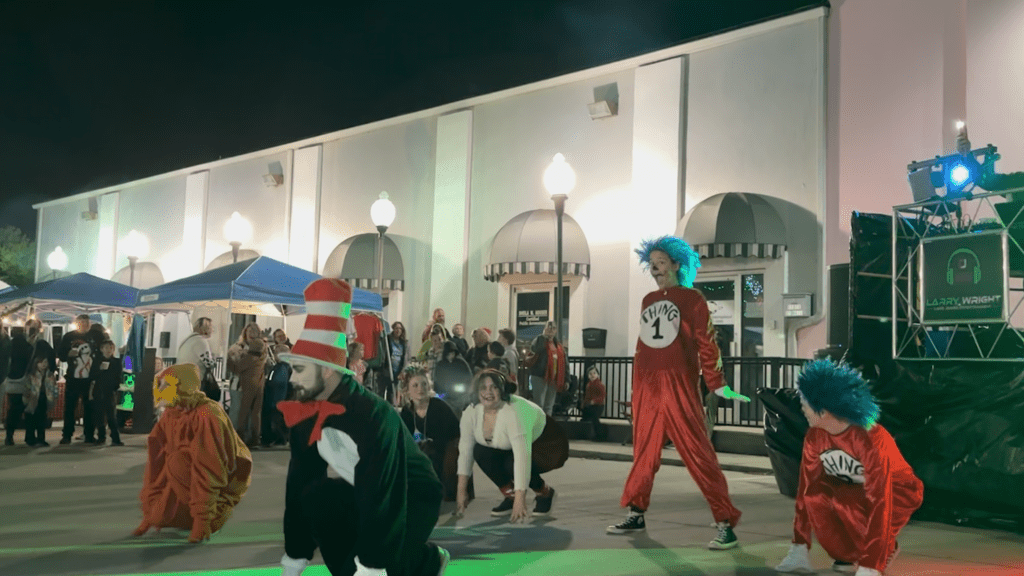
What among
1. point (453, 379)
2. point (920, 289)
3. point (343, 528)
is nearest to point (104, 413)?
point (453, 379)

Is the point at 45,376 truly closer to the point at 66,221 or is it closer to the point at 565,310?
the point at 565,310

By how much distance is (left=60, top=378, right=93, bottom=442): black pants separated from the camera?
13.9 m

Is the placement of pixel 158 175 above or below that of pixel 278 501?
above

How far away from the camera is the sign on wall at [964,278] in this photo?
761 centimetres

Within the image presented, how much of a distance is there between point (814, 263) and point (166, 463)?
1262 cm

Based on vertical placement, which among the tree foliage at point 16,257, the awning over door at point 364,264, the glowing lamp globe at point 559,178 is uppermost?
the tree foliage at point 16,257

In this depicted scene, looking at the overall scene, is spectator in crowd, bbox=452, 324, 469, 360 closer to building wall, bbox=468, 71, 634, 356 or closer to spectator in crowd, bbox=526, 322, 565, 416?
spectator in crowd, bbox=526, 322, 565, 416

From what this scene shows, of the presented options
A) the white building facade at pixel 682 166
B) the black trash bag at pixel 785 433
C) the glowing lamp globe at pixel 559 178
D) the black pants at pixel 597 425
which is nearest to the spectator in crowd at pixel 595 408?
the black pants at pixel 597 425

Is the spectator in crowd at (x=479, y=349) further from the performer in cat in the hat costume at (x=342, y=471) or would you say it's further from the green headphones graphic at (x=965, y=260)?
the performer in cat in the hat costume at (x=342, y=471)

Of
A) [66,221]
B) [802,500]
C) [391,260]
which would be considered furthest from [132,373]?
[66,221]

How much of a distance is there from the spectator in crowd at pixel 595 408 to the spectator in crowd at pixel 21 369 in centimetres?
843

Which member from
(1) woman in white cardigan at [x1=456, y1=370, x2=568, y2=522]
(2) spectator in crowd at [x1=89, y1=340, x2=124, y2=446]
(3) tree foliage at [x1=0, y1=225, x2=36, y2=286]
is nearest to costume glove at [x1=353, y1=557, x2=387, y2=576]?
(1) woman in white cardigan at [x1=456, y1=370, x2=568, y2=522]

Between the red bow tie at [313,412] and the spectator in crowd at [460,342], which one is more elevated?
the spectator in crowd at [460,342]

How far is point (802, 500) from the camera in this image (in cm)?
566
